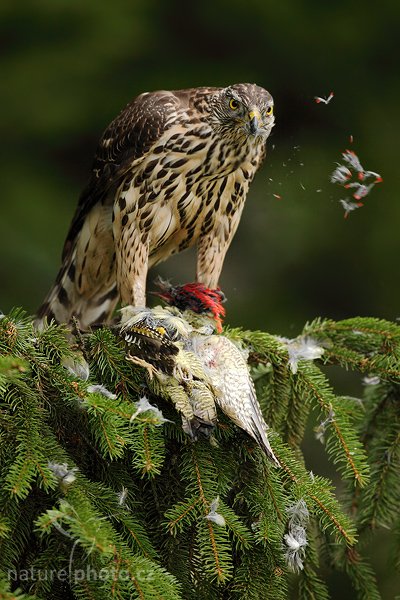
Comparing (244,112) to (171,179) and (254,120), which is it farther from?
(171,179)

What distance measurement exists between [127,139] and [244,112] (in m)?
0.45

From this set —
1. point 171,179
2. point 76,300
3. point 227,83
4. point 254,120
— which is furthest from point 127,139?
point 227,83

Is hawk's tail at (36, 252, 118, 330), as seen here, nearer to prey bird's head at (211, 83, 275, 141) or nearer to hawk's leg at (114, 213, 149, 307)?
hawk's leg at (114, 213, 149, 307)

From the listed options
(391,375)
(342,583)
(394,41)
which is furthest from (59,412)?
(394,41)

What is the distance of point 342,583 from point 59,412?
104 inches

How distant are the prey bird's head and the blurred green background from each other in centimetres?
161

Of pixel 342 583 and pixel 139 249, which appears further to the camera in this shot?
pixel 342 583

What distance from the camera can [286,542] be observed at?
214 centimetres

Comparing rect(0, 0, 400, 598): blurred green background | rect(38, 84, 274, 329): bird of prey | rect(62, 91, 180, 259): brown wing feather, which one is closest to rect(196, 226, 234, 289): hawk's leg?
rect(38, 84, 274, 329): bird of prey

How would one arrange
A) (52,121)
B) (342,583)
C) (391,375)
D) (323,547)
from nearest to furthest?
1. (391,375)
2. (323,547)
3. (342,583)
4. (52,121)

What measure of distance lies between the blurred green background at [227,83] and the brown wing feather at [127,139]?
1338 mm

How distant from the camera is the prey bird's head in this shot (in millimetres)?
2881

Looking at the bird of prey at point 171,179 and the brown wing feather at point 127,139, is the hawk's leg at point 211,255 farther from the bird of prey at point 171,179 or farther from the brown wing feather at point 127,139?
the brown wing feather at point 127,139

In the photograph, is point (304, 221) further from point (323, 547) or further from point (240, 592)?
point (240, 592)
